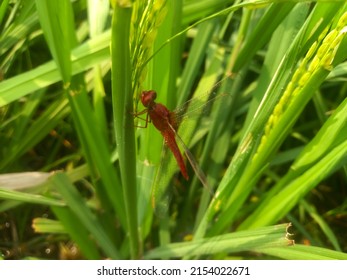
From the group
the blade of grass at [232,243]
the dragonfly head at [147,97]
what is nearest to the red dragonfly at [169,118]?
the dragonfly head at [147,97]

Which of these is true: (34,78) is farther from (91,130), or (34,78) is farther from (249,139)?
(249,139)

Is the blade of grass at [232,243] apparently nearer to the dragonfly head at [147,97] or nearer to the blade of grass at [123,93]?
the blade of grass at [123,93]

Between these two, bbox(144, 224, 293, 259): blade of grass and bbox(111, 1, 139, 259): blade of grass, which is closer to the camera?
bbox(111, 1, 139, 259): blade of grass

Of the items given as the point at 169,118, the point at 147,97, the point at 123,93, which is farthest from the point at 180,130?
the point at 123,93

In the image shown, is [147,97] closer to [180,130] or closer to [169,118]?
[169,118]

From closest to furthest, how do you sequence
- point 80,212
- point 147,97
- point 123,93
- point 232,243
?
point 123,93
point 147,97
point 232,243
point 80,212

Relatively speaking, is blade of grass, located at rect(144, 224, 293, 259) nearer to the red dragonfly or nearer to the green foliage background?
the green foliage background

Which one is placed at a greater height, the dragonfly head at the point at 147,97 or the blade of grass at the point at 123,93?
the dragonfly head at the point at 147,97

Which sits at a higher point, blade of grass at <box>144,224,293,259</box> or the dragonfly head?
the dragonfly head

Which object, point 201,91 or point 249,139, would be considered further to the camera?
point 201,91

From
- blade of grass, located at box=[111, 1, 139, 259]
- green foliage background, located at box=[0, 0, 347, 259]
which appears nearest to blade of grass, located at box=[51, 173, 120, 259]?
green foliage background, located at box=[0, 0, 347, 259]

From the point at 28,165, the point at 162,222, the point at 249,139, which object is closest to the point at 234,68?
the point at 249,139
